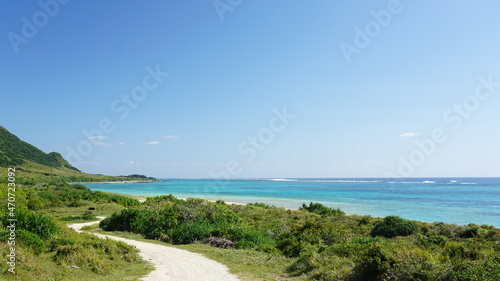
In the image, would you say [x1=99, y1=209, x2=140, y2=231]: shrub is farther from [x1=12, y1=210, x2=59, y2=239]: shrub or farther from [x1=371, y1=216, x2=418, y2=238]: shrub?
[x1=371, y1=216, x2=418, y2=238]: shrub

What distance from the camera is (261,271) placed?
13078 millimetres

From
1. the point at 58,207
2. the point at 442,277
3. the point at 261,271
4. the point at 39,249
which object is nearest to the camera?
the point at 442,277

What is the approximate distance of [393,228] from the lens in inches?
1016

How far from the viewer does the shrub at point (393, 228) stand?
25.4 meters

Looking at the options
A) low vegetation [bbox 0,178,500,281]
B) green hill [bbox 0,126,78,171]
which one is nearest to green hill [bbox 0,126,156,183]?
green hill [bbox 0,126,78,171]

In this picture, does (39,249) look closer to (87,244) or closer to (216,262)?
(87,244)

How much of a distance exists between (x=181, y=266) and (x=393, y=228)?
745 inches

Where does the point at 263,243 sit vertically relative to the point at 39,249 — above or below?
below

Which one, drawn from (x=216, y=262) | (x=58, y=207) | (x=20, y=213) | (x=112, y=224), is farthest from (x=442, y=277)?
(x=58, y=207)

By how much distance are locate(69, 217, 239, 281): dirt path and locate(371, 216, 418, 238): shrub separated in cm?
1619

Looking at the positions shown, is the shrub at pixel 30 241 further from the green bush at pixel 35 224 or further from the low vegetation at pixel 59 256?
the green bush at pixel 35 224

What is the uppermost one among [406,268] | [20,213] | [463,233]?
[20,213]

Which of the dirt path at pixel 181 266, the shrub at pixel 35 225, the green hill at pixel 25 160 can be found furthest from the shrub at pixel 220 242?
the green hill at pixel 25 160

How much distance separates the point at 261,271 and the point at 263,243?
671 centimetres
